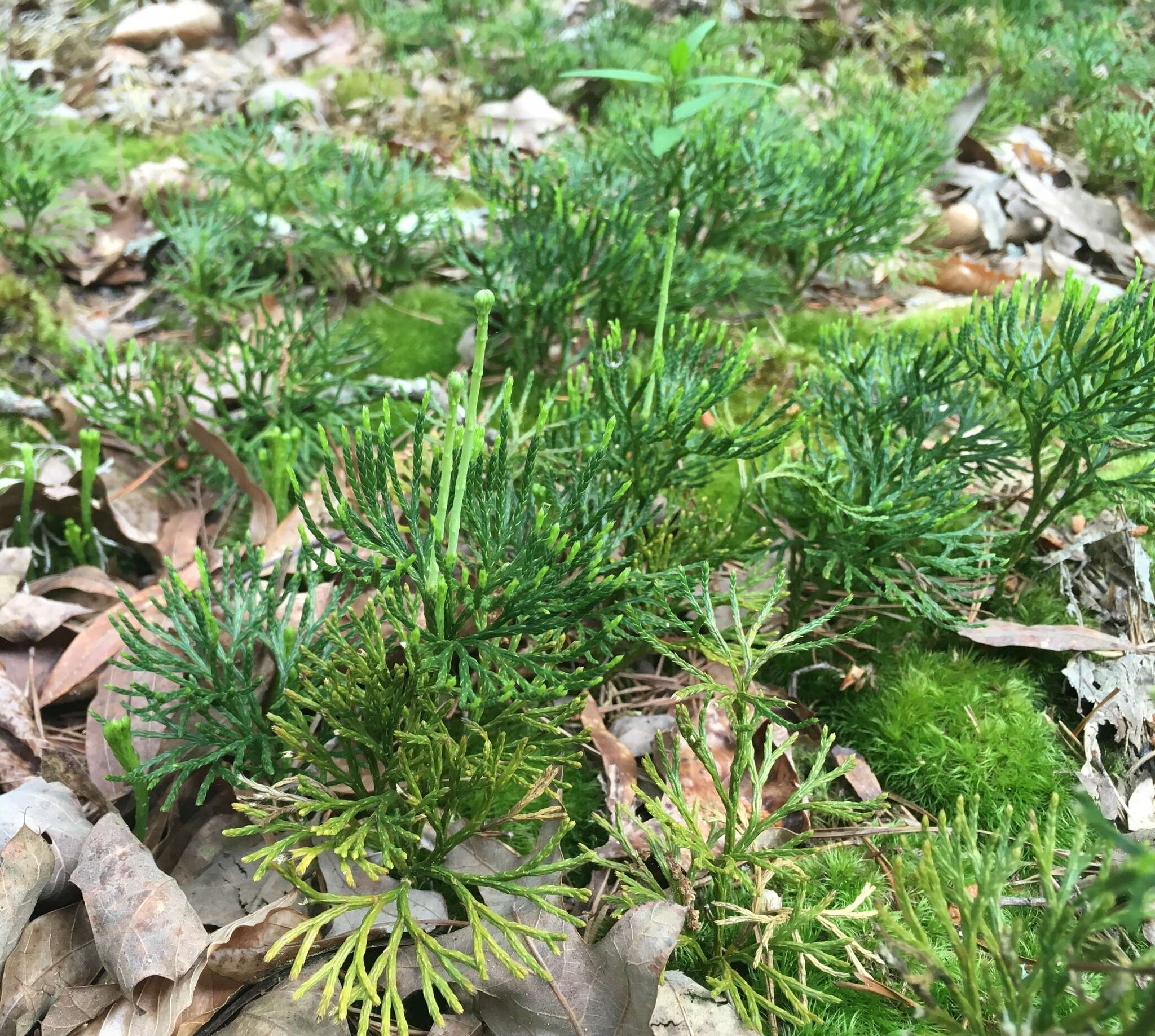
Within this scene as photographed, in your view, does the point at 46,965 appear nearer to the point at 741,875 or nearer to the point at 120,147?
the point at 741,875

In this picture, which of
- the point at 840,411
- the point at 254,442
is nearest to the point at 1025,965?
the point at 840,411

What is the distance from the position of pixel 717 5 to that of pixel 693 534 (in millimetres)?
6560

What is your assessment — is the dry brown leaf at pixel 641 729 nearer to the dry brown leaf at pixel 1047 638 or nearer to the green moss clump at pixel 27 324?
the dry brown leaf at pixel 1047 638

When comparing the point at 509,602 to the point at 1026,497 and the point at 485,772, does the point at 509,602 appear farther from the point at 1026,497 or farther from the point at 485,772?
the point at 1026,497

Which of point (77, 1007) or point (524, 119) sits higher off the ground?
→ point (524, 119)

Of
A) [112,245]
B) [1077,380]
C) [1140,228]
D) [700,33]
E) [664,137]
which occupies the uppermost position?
[700,33]

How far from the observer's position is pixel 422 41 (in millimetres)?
6184

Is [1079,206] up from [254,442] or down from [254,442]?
up

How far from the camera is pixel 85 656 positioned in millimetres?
2090

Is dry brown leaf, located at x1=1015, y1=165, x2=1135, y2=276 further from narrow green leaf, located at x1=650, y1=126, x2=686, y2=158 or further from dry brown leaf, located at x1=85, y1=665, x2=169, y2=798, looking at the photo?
dry brown leaf, located at x1=85, y1=665, x2=169, y2=798

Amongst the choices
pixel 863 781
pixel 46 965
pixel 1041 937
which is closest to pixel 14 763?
pixel 46 965

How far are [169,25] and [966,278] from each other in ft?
21.5

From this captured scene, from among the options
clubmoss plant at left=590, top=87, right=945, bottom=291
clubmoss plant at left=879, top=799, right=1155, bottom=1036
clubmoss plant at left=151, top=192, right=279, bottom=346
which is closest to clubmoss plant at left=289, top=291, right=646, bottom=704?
clubmoss plant at left=879, top=799, right=1155, bottom=1036

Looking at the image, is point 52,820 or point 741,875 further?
point 52,820
